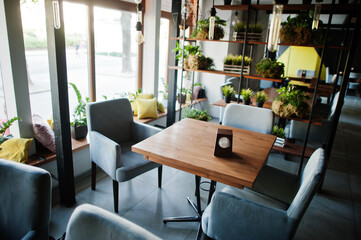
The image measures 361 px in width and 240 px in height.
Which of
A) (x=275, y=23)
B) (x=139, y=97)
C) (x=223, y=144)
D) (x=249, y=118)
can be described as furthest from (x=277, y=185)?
(x=139, y=97)

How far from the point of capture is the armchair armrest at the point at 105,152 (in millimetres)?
2197

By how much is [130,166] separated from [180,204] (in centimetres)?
67

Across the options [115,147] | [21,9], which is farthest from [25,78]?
[115,147]

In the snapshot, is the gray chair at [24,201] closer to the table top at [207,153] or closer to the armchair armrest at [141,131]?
the table top at [207,153]

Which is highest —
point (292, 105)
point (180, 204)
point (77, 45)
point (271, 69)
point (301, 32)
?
point (301, 32)

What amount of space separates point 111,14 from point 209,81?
2.55 meters

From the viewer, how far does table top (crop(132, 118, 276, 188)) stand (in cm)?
163

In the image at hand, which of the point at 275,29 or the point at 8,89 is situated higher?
the point at 275,29

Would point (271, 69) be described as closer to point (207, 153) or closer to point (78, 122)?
point (207, 153)

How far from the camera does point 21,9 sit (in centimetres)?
238

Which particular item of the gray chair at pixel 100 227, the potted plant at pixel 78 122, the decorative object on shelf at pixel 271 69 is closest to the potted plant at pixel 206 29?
the decorative object on shelf at pixel 271 69

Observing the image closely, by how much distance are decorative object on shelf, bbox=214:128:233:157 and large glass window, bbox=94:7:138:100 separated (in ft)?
7.36

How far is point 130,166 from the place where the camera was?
2.26m

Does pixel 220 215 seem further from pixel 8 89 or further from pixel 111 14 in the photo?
pixel 111 14
